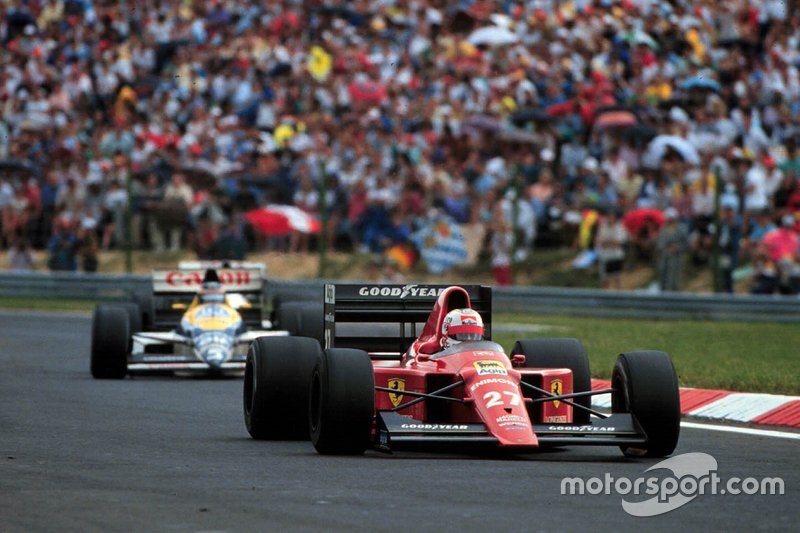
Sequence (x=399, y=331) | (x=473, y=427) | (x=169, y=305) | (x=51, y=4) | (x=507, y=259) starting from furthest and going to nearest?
(x=51, y=4)
(x=507, y=259)
(x=169, y=305)
(x=399, y=331)
(x=473, y=427)

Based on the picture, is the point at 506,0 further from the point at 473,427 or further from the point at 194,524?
the point at 194,524

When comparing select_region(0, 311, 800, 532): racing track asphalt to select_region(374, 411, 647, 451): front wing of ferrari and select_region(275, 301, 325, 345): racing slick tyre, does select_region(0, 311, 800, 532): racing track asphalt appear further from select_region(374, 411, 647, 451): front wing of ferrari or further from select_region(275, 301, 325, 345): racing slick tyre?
select_region(275, 301, 325, 345): racing slick tyre

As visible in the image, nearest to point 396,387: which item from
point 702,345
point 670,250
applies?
point 702,345

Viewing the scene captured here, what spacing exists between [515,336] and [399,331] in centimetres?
863

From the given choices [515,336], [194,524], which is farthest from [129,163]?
[194,524]

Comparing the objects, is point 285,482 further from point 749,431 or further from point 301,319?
point 301,319

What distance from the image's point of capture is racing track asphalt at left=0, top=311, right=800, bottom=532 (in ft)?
22.6

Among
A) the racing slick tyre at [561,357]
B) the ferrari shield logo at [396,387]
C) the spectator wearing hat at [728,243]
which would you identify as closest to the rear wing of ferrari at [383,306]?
the racing slick tyre at [561,357]

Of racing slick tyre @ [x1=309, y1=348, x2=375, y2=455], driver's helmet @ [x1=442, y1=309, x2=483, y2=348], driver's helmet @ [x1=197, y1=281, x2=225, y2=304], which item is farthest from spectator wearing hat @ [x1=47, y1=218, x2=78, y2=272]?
racing slick tyre @ [x1=309, y1=348, x2=375, y2=455]

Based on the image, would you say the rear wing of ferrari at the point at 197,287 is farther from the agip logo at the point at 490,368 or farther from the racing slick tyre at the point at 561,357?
the agip logo at the point at 490,368

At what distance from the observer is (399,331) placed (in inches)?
463

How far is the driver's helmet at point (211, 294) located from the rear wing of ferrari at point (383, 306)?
5.34 meters

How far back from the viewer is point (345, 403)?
915 centimetres

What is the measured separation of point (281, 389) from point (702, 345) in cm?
930
